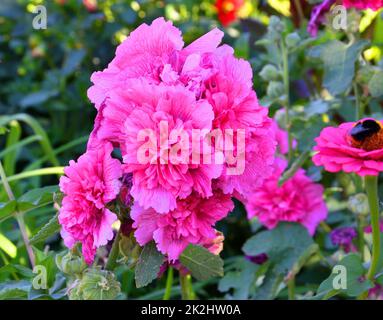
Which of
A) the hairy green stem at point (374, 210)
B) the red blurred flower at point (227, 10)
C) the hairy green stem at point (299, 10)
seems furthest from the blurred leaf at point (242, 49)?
the hairy green stem at point (374, 210)

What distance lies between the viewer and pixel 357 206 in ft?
4.00

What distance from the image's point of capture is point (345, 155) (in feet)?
3.01

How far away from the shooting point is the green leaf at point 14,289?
98 centimetres

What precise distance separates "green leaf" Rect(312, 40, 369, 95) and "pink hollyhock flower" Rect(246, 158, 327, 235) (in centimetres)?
17

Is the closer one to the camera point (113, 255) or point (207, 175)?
point (207, 175)

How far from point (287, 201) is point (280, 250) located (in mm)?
96

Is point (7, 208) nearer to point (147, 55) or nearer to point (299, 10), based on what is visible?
point (147, 55)

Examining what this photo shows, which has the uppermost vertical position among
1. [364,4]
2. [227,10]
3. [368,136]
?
[227,10]

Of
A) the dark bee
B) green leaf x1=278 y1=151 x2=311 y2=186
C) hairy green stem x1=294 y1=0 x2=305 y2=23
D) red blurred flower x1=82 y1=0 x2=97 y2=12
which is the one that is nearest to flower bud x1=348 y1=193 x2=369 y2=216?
green leaf x1=278 y1=151 x2=311 y2=186

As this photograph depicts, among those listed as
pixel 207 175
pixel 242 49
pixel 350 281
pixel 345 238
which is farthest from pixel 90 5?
pixel 207 175

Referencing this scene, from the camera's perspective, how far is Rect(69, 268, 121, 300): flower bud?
2.90ft
